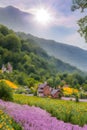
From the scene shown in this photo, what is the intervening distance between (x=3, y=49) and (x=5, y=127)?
185 meters

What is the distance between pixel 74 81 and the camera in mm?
163750

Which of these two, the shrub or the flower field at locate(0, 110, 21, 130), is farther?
the shrub

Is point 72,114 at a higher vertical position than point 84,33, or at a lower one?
lower

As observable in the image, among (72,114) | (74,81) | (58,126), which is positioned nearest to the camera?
(58,126)

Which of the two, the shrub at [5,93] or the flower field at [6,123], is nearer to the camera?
the flower field at [6,123]

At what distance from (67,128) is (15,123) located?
2.55 meters

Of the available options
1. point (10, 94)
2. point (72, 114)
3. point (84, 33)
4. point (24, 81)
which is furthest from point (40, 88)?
point (72, 114)

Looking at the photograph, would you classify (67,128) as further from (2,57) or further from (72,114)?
(2,57)

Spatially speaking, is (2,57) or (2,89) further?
(2,57)

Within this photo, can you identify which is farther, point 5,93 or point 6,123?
point 5,93

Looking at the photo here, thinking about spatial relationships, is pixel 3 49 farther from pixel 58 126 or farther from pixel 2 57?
pixel 58 126

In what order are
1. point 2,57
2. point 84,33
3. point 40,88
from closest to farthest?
point 84,33, point 40,88, point 2,57

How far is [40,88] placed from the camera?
348 ft

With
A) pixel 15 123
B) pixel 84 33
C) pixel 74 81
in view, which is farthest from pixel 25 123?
pixel 74 81
